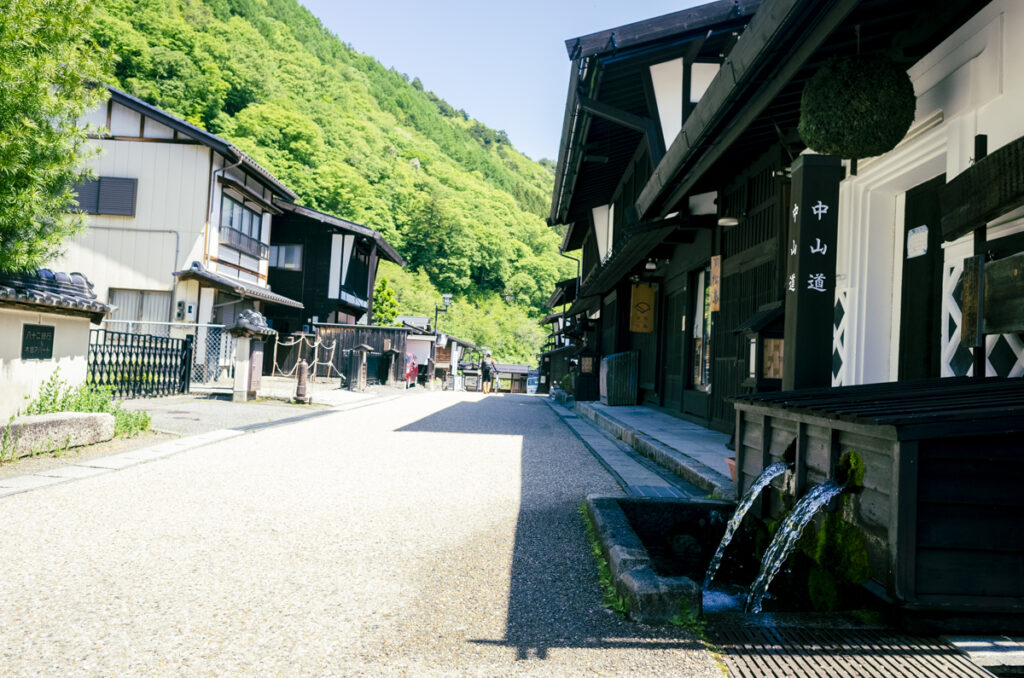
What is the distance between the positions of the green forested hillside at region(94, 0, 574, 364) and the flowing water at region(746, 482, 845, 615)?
40463 millimetres

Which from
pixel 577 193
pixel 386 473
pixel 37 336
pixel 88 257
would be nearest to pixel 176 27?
pixel 88 257

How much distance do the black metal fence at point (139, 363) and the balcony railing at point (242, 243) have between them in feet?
26.7

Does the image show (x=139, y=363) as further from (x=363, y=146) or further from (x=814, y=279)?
(x=363, y=146)

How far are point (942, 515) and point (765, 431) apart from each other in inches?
54.8

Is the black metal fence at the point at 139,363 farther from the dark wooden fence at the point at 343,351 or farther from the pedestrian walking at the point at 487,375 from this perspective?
the pedestrian walking at the point at 487,375

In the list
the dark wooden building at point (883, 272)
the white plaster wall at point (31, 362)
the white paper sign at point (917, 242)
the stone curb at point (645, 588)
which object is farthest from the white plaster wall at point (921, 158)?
the white plaster wall at point (31, 362)

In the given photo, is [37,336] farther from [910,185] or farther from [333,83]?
[333,83]

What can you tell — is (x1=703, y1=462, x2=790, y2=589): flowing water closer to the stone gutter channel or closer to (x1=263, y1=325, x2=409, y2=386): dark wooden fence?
the stone gutter channel

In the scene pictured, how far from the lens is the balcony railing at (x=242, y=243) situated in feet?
71.3

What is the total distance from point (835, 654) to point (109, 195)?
75.7 ft

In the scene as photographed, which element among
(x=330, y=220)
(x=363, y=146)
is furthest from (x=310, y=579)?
(x=363, y=146)

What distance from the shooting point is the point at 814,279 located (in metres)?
4.26

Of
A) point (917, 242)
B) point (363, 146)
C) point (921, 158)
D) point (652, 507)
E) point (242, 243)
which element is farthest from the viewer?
point (363, 146)

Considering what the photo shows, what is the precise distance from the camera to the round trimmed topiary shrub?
13.3 feet
